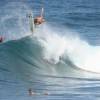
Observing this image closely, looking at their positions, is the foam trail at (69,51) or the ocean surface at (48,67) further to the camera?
the foam trail at (69,51)

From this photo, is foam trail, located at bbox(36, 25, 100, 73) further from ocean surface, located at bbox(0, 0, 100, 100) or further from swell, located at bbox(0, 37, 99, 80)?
swell, located at bbox(0, 37, 99, 80)

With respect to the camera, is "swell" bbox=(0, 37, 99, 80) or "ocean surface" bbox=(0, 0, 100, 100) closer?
"ocean surface" bbox=(0, 0, 100, 100)

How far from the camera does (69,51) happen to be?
3462 centimetres

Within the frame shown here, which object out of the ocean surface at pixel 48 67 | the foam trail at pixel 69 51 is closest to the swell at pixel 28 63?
the ocean surface at pixel 48 67

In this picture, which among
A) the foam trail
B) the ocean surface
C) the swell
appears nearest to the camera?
the ocean surface

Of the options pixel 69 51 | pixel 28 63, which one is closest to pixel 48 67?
pixel 28 63

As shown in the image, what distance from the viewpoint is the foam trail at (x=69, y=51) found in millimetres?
33656

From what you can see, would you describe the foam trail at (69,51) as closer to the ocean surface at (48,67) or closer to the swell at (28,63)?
the ocean surface at (48,67)

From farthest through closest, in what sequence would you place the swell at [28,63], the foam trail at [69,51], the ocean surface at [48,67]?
the foam trail at [69,51]
the swell at [28,63]
the ocean surface at [48,67]

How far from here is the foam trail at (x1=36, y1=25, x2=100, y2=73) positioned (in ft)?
110

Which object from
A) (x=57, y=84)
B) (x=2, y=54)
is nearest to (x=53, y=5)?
(x=2, y=54)

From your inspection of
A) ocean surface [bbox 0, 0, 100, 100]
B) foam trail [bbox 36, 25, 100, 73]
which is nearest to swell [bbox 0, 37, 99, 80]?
ocean surface [bbox 0, 0, 100, 100]

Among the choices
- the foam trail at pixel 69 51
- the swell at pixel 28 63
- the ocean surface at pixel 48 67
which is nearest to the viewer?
the ocean surface at pixel 48 67

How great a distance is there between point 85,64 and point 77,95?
7.17 m
